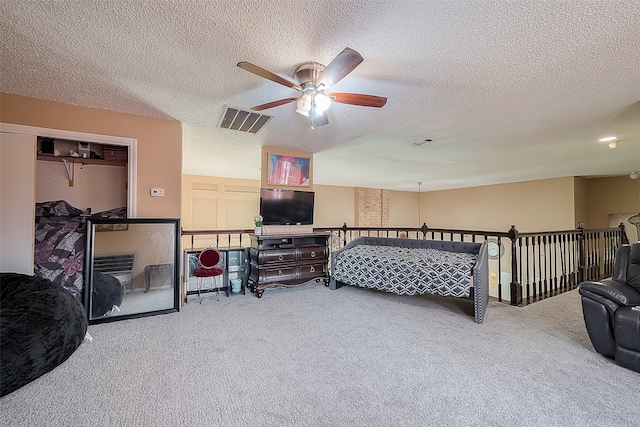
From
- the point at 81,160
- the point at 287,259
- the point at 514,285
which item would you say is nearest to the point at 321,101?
the point at 287,259

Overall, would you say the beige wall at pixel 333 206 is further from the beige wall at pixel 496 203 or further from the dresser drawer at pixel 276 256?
the dresser drawer at pixel 276 256

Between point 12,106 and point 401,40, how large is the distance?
371 centimetres

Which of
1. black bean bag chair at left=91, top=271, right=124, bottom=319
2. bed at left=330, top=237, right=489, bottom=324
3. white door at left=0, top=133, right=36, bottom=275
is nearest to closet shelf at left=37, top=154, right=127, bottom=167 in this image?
white door at left=0, top=133, right=36, bottom=275

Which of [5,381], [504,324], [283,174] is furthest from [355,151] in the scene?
[5,381]

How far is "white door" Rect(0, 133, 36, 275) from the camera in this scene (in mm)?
2629

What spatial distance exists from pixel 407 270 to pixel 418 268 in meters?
0.14

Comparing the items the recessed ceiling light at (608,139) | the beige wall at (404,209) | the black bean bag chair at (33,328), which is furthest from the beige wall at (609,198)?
the black bean bag chair at (33,328)

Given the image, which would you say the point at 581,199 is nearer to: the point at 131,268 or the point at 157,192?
the point at 157,192

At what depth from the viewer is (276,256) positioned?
160 inches

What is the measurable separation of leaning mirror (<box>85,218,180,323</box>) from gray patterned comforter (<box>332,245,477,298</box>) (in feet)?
7.65

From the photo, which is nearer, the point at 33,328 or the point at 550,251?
the point at 33,328

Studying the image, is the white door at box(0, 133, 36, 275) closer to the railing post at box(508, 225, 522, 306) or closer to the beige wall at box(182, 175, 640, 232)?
the beige wall at box(182, 175, 640, 232)

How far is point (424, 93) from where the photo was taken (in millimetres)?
2637

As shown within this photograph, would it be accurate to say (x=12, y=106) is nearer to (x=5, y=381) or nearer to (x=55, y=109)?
(x=55, y=109)
